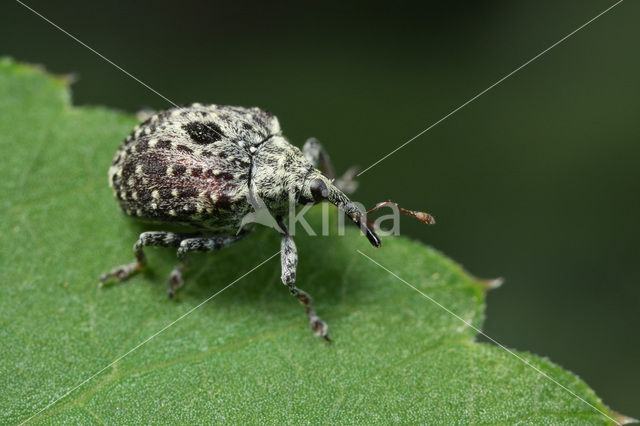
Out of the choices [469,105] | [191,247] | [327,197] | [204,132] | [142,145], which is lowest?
[191,247]

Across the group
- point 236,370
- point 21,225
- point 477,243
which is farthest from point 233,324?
point 477,243

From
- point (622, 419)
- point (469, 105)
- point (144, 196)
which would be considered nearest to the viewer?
point (622, 419)

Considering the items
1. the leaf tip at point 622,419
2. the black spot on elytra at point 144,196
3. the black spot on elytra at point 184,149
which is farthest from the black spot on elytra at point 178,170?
the leaf tip at point 622,419

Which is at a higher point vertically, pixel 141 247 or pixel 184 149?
pixel 184 149

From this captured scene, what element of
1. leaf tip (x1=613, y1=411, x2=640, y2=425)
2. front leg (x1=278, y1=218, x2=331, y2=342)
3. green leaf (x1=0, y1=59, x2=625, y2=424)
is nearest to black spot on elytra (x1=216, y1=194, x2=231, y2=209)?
green leaf (x1=0, y1=59, x2=625, y2=424)

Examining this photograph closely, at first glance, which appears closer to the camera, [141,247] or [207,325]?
[207,325]

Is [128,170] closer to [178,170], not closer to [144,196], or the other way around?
[144,196]

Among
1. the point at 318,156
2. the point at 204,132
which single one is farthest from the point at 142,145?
the point at 318,156

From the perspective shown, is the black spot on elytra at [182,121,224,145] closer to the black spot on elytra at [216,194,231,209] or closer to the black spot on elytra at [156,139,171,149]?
the black spot on elytra at [156,139,171,149]

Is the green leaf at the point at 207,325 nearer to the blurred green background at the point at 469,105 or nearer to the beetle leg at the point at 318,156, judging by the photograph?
the beetle leg at the point at 318,156
